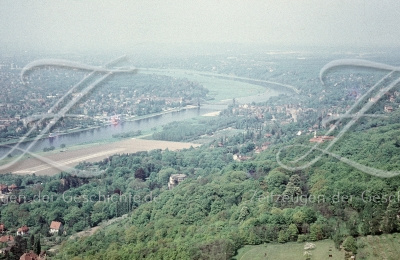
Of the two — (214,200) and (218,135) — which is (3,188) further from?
(218,135)

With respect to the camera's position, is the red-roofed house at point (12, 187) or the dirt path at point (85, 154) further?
the dirt path at point (85, 154)

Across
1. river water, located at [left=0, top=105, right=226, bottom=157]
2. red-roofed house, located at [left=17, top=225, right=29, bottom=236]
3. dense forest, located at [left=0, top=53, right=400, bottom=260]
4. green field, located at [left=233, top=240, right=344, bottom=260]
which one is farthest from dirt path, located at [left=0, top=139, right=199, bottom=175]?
green field, located at [left=233, top=240, right=344, bottom=260]

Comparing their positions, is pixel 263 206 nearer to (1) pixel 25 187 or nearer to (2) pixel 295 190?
(2) pixel 295 190

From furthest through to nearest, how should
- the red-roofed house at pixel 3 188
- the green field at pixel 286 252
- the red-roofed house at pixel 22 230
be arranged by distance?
the red-roofed house at pixel 3 188, the red-roofed house at pixel 22 230, the green field at pixel 286 252

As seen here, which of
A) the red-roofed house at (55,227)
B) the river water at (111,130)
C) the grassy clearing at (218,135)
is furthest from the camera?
the grassy clearing at (218,135)

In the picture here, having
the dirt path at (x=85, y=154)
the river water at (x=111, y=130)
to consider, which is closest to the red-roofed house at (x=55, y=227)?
the dirt path at (x=85, y=154)

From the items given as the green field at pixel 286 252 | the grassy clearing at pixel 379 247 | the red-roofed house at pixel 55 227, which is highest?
the grassy clearing at pixel 379 247

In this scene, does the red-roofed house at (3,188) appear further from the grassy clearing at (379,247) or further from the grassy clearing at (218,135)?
the grassy clearing at (379,247)

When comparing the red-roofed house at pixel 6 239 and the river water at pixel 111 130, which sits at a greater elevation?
the red-roofed house at pixel 6 239

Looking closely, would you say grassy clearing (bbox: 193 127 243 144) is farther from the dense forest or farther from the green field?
the green field
